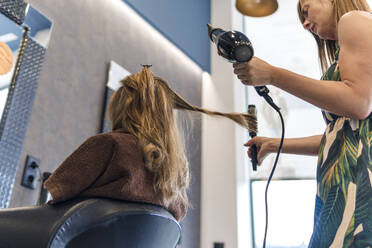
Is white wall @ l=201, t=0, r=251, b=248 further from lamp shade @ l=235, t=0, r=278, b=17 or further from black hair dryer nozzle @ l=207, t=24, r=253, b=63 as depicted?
black hair dryer nozzle @ l=207, t=24, r=253, b=63

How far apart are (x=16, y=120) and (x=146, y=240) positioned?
4.43 ft

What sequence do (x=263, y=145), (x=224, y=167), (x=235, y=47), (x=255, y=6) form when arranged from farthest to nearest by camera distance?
1. (x=224, y=167)
2. (x=255, y=6)
3. (x=263, y=145)
4. (x=235, y=47)

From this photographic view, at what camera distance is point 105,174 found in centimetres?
116

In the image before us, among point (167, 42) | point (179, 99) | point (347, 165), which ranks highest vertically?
point (167, 42)

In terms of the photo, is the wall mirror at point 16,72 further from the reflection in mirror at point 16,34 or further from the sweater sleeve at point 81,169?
the sweater sleeve at point 81,169

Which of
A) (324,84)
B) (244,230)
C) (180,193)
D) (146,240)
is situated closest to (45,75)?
(180,193)

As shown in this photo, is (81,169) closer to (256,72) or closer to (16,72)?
(256,72)

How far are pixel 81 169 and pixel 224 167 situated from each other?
2.84 m

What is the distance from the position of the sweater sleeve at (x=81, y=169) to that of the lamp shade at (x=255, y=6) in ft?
8.61

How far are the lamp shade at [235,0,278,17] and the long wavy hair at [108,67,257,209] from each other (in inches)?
86.8

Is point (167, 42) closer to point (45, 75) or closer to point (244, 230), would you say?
point (45, 75)

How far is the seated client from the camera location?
1140 millimetres

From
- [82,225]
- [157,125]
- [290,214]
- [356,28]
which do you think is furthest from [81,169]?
[290,214]

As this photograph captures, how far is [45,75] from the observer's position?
2465 millimetres
